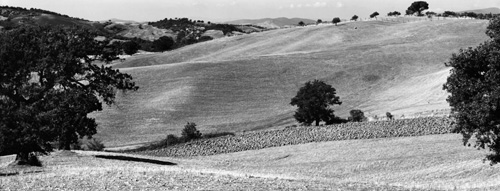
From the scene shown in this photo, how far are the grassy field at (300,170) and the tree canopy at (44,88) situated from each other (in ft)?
7.48

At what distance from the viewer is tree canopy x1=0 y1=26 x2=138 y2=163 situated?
4034 centimetres

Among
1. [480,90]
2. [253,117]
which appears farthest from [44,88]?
[253,117]

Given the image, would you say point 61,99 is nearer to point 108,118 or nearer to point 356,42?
point 108,118

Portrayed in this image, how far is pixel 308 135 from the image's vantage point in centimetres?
6906

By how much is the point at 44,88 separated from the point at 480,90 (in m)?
29.5

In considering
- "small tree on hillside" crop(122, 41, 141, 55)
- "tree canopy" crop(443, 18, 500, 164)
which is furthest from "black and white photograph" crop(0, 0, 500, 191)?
"small tree on hillside" crop(122, 41, 141, 55)

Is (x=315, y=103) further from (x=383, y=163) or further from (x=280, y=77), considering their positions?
(x=280, y=77)

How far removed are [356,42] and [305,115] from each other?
Answer: 9119 centimetres

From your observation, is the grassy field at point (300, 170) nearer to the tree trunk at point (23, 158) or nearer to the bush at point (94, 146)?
the tree trunk at point (23, 158)

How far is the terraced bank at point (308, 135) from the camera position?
2591 inches

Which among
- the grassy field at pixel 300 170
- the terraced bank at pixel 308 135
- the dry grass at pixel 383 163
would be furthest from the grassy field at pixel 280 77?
the grassy field at pixel 300 170

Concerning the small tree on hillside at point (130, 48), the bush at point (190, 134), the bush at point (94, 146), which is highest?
the small tree on hillside at point (130, 48)

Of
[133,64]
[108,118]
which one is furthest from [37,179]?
[133,64]

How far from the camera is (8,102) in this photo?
137ft
